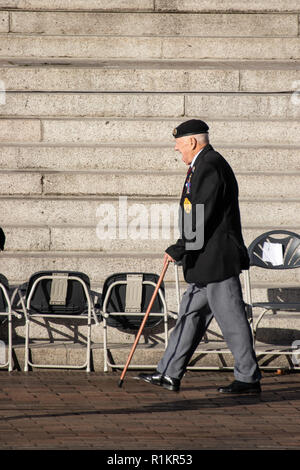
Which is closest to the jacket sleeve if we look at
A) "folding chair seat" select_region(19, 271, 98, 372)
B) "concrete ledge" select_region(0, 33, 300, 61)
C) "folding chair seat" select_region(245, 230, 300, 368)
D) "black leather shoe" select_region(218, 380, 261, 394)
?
"black leather shoe" select_region(218, 380, 261, 394)

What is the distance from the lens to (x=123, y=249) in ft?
34.9

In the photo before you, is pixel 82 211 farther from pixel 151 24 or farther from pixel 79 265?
pixel 151 24

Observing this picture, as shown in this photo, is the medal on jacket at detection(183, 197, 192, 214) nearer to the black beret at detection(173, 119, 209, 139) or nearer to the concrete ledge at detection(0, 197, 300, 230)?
the black beret at detection(173, 119, 209, 139)

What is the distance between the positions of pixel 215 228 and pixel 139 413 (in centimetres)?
151

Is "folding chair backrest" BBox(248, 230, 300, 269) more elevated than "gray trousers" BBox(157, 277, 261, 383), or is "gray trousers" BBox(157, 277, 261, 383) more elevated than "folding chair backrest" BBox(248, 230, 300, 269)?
"folding chair backrest" BBox(248, 230, 300, 269)

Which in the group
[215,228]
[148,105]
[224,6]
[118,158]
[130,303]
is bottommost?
[130,303]

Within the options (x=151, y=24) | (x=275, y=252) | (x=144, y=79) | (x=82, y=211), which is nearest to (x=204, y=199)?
(x=275, y=252)

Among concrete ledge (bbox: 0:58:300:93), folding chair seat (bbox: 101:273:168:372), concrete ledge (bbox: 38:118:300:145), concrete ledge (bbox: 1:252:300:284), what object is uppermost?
concrete ledge (bbox: 0:58:300:93)

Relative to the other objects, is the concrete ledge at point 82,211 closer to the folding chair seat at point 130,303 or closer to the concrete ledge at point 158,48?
the folding chair seat at point 130,303

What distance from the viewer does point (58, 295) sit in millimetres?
9461

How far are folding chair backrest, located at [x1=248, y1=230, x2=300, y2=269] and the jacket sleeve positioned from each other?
1.63m

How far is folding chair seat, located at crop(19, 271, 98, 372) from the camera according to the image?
9.40 m

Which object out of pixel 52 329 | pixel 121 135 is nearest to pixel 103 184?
pixel 121 135

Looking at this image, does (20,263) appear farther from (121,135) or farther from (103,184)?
(121,135)
